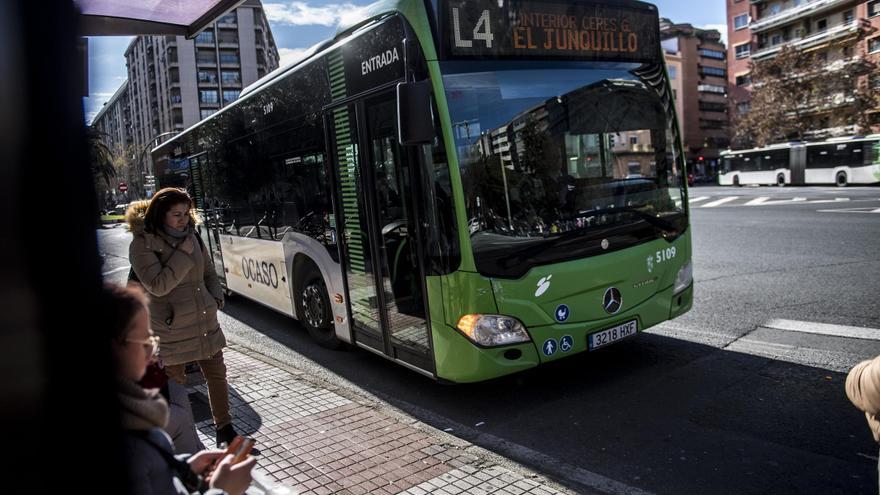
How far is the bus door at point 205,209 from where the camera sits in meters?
9.70

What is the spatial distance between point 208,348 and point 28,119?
8.29 feet

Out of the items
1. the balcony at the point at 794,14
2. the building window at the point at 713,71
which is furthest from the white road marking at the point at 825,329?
the building window at the point at 713,71

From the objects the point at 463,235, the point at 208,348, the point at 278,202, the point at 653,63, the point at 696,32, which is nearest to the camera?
the point at 208,348

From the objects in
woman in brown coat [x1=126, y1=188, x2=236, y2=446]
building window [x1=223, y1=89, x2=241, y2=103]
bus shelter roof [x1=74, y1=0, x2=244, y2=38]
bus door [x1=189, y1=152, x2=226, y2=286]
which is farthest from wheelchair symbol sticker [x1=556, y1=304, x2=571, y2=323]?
building window [x1=223, y1=89, x2=241, y2=103]

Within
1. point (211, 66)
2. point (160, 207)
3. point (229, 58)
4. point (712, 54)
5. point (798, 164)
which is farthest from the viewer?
point (712, 54)

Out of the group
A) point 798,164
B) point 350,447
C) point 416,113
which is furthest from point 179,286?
point 798,164

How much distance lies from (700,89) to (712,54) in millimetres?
6812

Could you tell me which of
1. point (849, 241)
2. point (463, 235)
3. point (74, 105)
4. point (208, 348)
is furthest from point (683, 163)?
point (849, 241)

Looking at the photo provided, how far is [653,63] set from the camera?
5.72 meters

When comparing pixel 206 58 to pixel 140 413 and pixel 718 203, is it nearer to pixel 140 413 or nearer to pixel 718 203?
pixel 718 203

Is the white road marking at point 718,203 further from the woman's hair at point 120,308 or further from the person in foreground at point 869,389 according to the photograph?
the woman's hair at point 120,308

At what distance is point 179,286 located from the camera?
163 inches

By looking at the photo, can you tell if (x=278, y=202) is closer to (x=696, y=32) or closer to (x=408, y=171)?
(x=408, y=171)

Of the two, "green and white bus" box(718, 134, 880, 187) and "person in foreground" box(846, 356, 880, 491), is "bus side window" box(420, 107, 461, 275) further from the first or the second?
"green and white bus" box(718, 134, 880, 187)
